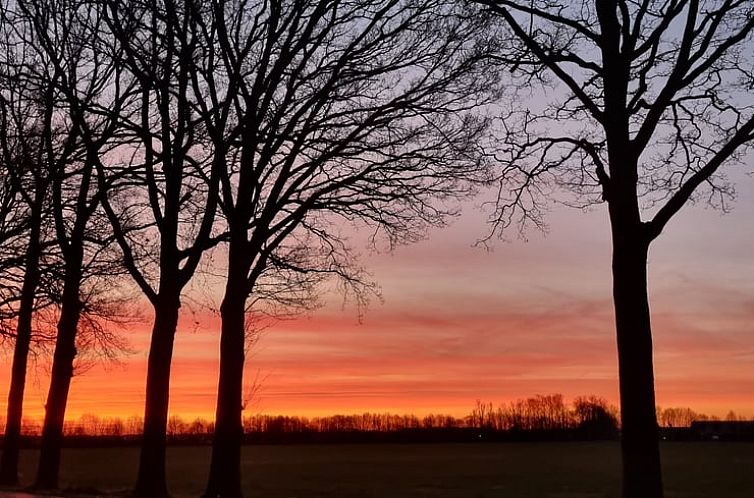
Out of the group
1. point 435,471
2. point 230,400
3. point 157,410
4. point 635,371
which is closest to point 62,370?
point 157,410

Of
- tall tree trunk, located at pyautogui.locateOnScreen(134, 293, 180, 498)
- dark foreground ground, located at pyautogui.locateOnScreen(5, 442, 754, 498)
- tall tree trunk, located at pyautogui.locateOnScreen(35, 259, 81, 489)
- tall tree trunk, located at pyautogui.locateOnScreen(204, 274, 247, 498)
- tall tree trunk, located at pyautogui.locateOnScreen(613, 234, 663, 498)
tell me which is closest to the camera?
tall tree trunk, located at pyautogui.locateOnScreen(613, 234, 663, 498)

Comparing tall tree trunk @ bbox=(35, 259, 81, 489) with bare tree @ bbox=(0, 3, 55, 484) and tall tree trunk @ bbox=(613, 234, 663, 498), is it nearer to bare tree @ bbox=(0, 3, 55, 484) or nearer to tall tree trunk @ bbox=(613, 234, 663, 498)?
bare tree @ bbox=(0, 3, 55, 484)

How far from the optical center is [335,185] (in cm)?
2139

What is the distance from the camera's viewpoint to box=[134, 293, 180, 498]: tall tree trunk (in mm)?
20328

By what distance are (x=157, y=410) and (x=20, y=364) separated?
10.2 metres

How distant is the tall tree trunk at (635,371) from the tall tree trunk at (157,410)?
10.6m

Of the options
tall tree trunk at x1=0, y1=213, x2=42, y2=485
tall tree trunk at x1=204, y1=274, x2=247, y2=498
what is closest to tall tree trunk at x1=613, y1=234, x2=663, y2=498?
tall tree trunk at x1=204, y1=274, x2=247, y2=498

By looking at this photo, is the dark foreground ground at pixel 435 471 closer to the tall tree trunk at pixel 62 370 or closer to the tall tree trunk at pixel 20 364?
the tall tree trunk at pixel 62 370

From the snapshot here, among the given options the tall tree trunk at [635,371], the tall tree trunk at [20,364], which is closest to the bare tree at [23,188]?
the tall tree trunk at [20,364]

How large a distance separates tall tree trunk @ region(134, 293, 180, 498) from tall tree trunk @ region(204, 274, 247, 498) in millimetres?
1590

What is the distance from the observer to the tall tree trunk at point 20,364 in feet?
88.0

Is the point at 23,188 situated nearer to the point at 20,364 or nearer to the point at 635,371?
the point at 20,364

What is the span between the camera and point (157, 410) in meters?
20.4

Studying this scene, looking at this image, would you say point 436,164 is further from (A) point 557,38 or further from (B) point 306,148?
(A) point 557,38
